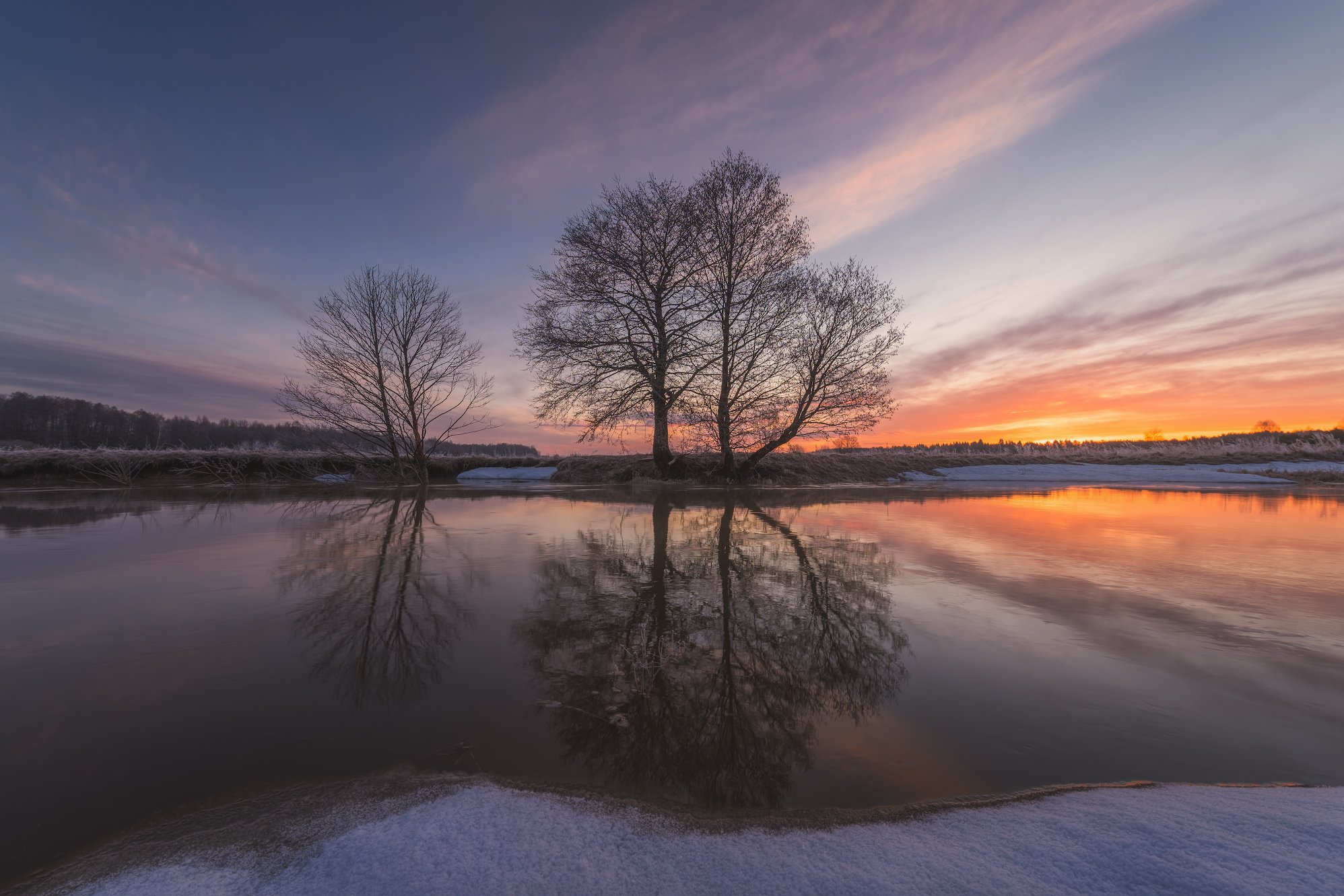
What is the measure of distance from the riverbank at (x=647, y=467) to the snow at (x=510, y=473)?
36cm

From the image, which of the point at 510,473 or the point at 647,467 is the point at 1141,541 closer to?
the point at 647,467

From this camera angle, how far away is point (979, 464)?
2325 cm

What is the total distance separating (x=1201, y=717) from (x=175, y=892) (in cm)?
321

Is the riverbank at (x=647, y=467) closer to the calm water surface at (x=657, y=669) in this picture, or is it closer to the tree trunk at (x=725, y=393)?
the tree trunk at (x=725, y=393)

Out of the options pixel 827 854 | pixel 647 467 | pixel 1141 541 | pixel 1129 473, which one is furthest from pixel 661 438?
pixel 1129 473

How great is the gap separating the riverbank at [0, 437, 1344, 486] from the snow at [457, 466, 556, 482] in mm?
360

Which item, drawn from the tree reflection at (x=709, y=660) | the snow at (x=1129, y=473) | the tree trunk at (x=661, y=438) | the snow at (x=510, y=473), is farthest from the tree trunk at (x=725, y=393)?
the snow at (x=1129, y=473)

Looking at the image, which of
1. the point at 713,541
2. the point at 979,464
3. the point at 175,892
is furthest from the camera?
the point at 979,464

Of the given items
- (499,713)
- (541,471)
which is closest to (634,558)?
(499,713)

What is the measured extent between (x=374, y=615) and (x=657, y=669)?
73.0 inches

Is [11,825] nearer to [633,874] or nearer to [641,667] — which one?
[633,874]

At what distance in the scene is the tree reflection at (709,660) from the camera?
1645 millimetres

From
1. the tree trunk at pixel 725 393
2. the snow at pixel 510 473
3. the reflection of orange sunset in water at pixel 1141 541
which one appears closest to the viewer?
the reflection of orange sunset in water at pixel 1141 541

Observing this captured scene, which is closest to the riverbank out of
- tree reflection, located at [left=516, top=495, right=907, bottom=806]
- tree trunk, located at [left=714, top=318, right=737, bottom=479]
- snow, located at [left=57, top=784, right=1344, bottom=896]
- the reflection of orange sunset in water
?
tree trunk, located at [left=714, top=318, right=737, bottom=479]
